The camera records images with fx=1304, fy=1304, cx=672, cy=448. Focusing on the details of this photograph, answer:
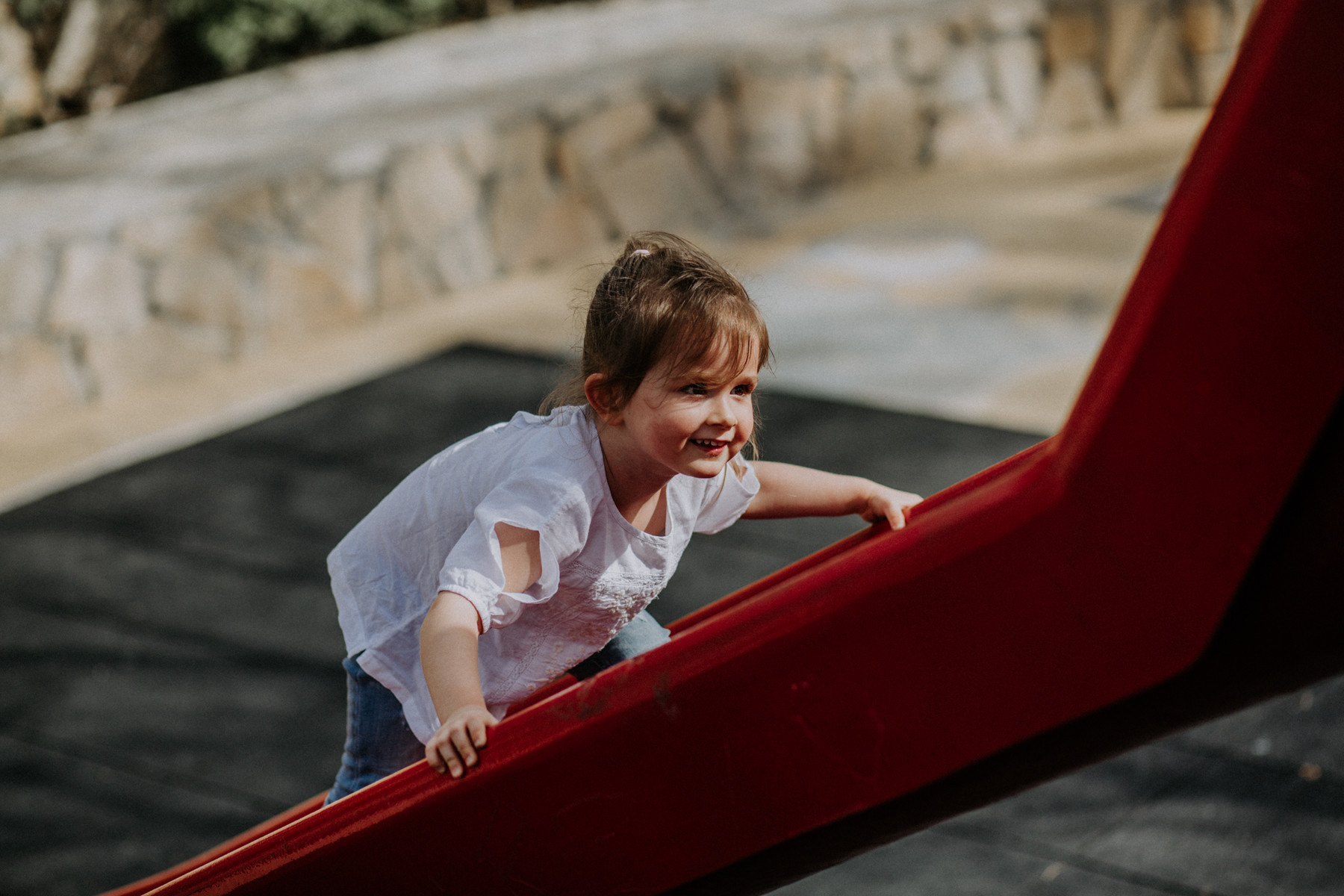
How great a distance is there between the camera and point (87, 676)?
2895 mm

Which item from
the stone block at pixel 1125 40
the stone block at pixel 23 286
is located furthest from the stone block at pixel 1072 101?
the stone block at pixel 23 286

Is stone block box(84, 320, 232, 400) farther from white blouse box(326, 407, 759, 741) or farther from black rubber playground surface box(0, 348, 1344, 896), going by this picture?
white blouse box(326, 407, 759, 741)

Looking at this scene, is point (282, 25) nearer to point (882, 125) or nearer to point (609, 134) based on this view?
point (609, 134)

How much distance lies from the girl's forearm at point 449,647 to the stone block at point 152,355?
154 inches

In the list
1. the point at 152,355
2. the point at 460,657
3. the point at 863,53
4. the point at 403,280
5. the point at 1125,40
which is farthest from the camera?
the point at 1125,40

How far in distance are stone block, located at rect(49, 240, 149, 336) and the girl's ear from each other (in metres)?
3.84

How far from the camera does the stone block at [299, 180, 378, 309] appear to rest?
5156 mm

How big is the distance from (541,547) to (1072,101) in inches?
295

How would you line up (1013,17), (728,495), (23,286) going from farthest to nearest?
(1013,17) → (23,286) → (728,495)

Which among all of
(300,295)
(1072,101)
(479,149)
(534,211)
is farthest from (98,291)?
(1072,101)

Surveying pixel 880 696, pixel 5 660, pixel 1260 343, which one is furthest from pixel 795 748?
pixel 5 660

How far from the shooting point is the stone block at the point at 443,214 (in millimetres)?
5391

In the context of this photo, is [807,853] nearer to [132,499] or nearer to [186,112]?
[132,499]

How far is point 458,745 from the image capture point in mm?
886
